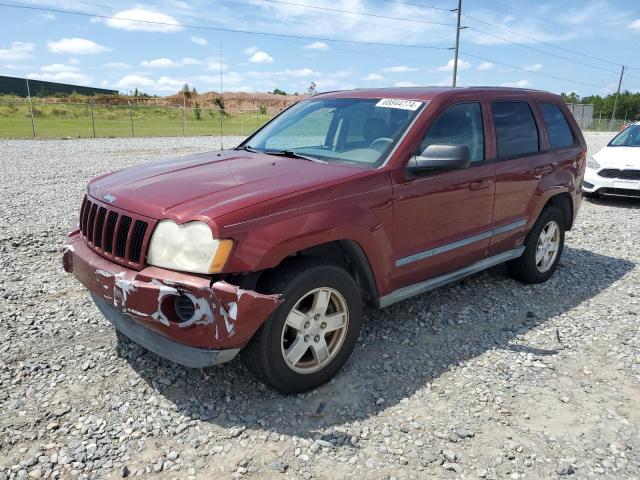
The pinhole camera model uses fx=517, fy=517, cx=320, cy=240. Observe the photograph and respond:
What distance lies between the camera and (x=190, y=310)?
9.21 feet

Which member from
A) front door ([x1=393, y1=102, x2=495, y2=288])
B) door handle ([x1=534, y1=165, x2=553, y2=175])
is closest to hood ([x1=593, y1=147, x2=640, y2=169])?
door handle ([x1=534, y1=165, x2=553, y2=175])

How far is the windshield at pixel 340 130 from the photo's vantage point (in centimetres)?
371

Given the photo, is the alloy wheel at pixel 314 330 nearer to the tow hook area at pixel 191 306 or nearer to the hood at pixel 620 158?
the tow hook area at pixel 191 306

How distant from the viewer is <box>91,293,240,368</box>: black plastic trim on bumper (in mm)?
2770

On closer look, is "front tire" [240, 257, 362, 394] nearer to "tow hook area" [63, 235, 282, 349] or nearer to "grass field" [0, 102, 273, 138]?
"tow hook area" [63, 235, 282, 349]

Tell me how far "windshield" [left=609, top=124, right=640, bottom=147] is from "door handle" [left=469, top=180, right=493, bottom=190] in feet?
24.9

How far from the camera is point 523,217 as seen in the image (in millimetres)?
4758

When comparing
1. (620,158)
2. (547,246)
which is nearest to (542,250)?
(547,246)

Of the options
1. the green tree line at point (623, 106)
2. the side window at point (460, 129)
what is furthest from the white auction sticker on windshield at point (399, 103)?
the green tree line at point (623, 106)

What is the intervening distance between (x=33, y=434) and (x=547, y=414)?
9.60 feet

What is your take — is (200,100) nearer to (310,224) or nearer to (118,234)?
(118,234)

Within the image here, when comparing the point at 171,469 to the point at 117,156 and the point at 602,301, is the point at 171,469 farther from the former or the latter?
the point at 117,156

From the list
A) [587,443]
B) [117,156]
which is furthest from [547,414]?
[117,156]

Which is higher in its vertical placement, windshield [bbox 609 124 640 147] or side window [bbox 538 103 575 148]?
side window [bbox 538 103 575 148]
